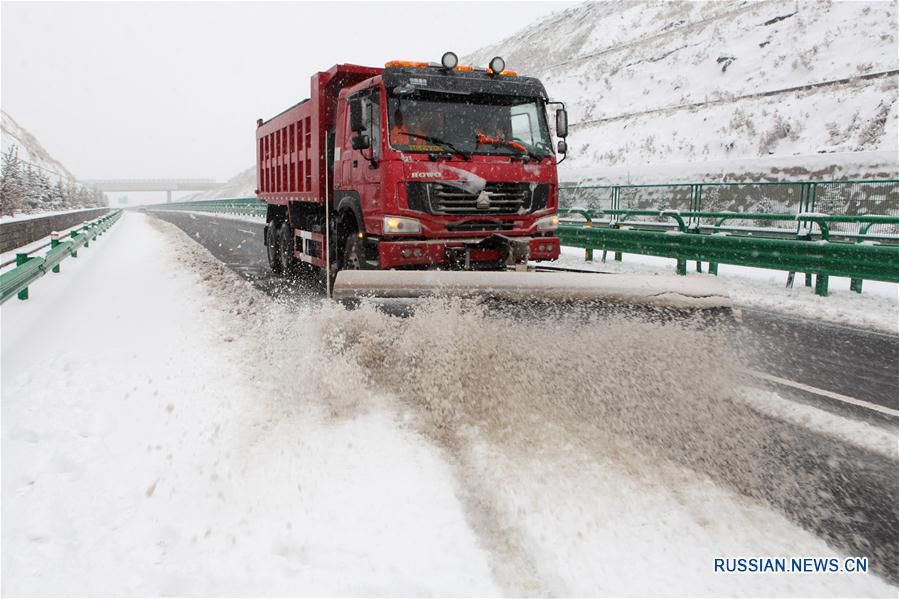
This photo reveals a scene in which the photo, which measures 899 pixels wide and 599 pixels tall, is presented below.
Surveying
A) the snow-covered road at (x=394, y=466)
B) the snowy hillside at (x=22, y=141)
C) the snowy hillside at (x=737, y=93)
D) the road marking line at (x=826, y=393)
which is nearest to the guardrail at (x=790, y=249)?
the road marking line at (x=826, y=393)

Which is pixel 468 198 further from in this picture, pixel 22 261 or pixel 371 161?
pixel 22 261

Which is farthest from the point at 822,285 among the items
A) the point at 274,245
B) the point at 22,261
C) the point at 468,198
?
the point at 22,261

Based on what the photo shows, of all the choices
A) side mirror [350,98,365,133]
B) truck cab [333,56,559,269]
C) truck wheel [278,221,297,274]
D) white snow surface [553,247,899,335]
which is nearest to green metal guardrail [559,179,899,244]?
white snow surface [553,247,899,335]

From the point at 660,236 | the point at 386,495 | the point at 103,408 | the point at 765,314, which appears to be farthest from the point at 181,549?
the point at 660,236

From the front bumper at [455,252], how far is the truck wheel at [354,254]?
2.00ft

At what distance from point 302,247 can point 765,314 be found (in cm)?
660

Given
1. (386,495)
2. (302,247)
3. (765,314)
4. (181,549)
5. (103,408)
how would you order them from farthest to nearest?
(302,247), (765,314), (103,408), (386,495), (181,549)

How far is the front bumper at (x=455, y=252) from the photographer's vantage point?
6.09m

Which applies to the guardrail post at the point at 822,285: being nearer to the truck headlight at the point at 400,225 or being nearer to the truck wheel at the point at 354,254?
the truck headlight at the point at 400,225

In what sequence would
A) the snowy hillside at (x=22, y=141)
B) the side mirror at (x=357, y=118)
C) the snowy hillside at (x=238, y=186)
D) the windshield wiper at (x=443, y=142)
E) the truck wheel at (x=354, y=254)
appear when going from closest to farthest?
the windshield wiper at (x=443, y=142) < the side mirror at (x=357, y=118) < the truck wheel at (x=354, y=254) < the snowy hillside at (x=22, y=141) < the snowy hillside at (x=238, y=186)

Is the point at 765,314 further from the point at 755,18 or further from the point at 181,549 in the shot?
the point at 755,18

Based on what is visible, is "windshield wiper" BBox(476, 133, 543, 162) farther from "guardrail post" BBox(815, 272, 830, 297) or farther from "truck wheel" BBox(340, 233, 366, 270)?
"guardrail post" BBox(815, 272, 830, 297)

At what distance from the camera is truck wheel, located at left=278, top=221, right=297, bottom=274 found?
10703 millimetres

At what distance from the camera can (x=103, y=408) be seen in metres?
4.44
